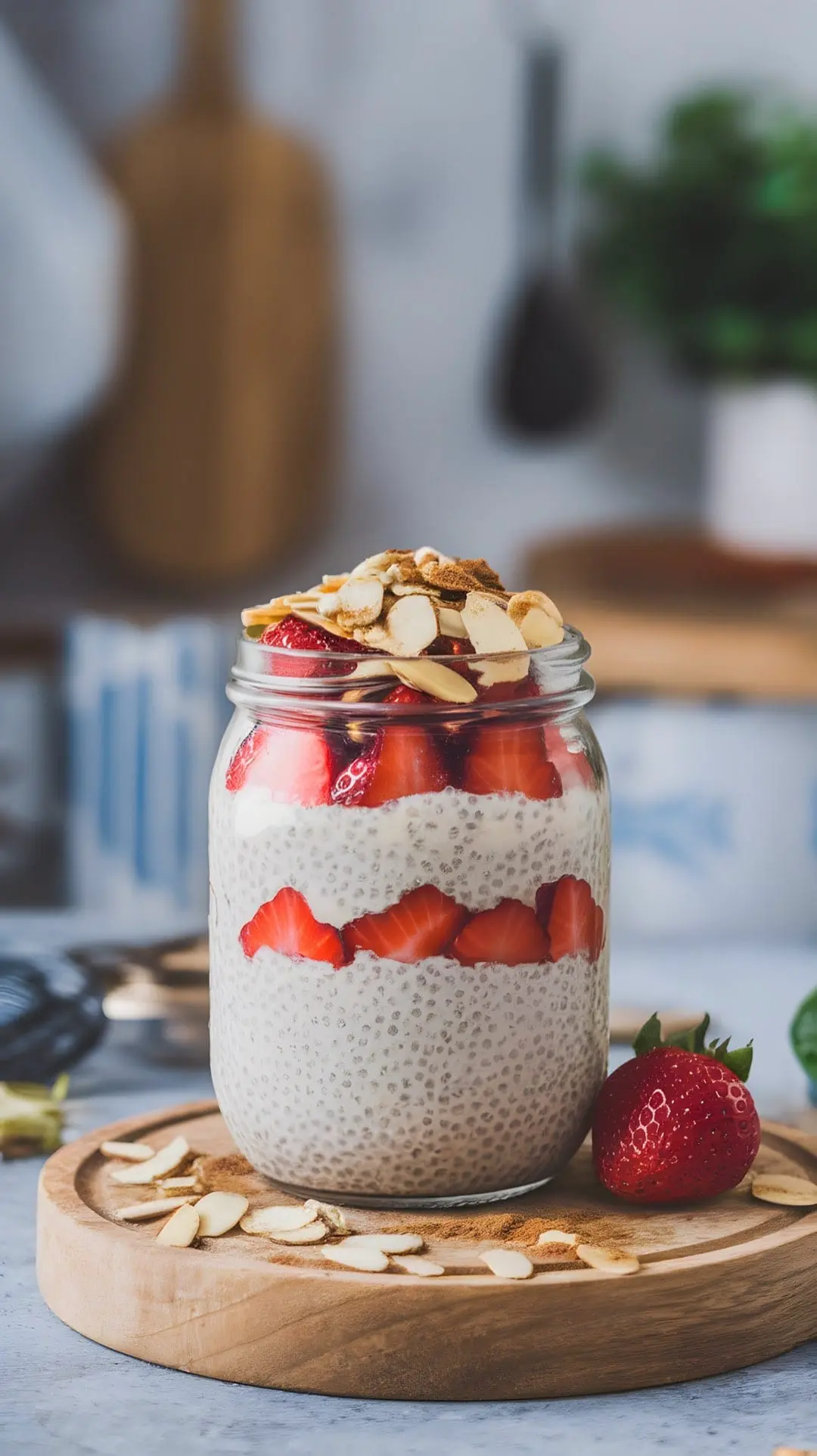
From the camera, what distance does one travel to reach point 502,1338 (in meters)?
0.54

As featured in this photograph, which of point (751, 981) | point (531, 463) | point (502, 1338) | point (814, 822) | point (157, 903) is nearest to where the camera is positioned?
point (502, 1338)

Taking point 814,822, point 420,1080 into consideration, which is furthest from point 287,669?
point 814,822

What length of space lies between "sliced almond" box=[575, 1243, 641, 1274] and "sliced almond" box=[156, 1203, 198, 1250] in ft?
0.44

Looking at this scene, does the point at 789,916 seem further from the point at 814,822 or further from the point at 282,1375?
the point at 282,1375

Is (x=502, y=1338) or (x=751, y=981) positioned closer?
(x=502, y=1338)

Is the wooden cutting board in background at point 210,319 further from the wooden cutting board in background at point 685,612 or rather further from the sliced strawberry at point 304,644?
the sliced strawberry at point 304,644

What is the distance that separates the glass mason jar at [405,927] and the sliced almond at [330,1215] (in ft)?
0.03

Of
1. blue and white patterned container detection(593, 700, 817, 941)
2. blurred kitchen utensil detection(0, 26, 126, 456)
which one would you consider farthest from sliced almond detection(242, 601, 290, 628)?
blurred kitchen utensil detection(0, 26, 126, 456)

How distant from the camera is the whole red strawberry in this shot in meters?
0.62

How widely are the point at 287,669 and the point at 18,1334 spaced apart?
25cm

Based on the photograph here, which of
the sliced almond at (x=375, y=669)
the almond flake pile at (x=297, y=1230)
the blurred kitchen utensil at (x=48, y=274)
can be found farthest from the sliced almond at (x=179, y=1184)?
the blurred kitchen utensil at (x=48, y=274)

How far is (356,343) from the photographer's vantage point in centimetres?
196

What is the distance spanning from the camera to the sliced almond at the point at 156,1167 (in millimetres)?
654

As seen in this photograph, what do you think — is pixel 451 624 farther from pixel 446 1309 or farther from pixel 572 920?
pixel 446 1309
